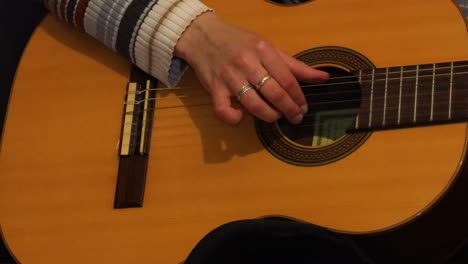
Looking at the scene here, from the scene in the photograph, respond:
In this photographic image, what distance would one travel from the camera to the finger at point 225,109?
0.87 metres

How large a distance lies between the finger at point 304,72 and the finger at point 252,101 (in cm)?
7

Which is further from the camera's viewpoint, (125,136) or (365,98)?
(125,136)

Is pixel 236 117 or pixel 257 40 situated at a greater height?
pixel 257 40

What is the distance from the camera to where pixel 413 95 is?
0.82 metres

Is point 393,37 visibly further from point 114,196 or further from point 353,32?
point 114,196

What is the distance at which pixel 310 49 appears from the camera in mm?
921

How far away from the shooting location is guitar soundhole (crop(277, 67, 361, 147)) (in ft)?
2.90

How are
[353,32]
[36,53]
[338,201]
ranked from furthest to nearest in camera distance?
[36,53], [353,32], [338,201]

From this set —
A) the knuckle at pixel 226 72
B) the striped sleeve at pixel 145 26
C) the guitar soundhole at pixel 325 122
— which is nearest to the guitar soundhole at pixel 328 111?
the guitar soundhole at pixel 325 122

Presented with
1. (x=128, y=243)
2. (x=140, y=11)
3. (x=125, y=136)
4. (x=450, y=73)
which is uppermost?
(x=140, y=11)

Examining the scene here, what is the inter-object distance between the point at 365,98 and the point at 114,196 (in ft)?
1.40

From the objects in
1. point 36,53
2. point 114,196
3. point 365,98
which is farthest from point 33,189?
point 365,98

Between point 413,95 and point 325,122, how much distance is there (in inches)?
6.4

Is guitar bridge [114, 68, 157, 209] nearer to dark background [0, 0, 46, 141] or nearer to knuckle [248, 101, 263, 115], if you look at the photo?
knuckle [248, 101, 263, 115]
